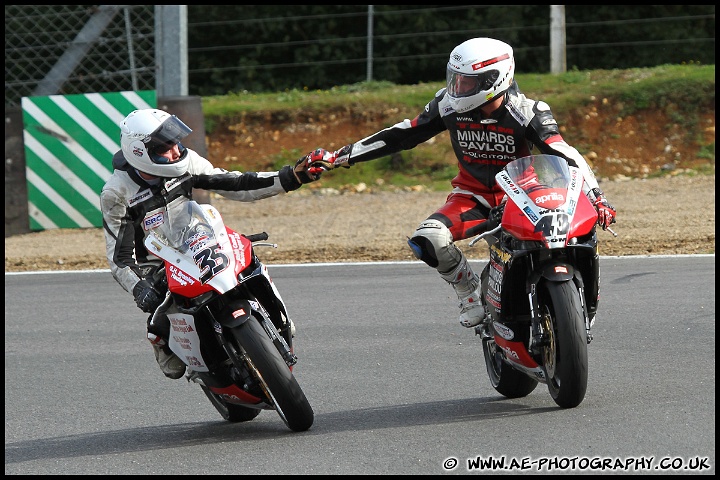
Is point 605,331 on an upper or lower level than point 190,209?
lower

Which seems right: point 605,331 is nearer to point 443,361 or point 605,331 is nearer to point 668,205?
point 443,361

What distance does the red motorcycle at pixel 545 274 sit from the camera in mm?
5461

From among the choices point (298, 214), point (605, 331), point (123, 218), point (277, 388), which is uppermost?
point (123, 218)

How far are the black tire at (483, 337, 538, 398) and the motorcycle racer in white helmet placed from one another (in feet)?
4.42

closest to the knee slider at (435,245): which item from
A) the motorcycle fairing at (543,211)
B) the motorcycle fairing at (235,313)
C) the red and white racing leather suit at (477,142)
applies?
the red and white racing leather suit at (477,142)

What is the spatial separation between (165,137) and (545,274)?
1.99 meters

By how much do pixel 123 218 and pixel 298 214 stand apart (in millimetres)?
7800

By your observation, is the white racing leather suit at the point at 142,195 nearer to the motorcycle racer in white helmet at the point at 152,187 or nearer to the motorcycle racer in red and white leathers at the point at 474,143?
the motorcycle racer in white helmet at the point at 152,187

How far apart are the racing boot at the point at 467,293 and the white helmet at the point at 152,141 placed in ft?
5.09

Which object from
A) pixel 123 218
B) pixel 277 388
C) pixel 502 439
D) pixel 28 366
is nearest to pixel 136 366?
pixel 28 366

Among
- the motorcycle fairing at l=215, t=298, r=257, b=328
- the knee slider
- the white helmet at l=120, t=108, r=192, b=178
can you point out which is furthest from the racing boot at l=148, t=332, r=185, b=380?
the knee slider

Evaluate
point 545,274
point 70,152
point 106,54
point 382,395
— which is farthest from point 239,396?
point 106,54

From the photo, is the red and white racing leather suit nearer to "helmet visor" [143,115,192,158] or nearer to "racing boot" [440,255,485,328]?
"racing boot" [440,255,485,328]

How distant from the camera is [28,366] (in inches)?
319
